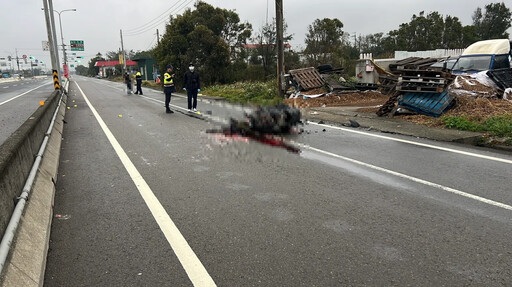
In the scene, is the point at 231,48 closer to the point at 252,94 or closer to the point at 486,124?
the point at 252,94

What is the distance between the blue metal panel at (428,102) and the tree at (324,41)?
52.7 ft

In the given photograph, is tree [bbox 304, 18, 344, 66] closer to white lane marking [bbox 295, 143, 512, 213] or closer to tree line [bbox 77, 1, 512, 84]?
tree line [bbox 77, 1, 512, 84]

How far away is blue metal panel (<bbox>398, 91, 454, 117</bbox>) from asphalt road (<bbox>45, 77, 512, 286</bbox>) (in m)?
3.45

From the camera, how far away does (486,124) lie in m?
8.88

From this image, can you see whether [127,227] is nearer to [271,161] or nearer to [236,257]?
[236,257]

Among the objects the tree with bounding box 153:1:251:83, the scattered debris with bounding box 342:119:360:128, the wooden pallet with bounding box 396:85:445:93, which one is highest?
→ the tree with bounding box 153:1:251:83

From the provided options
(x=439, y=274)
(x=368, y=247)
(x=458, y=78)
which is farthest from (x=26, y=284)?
(x=458, y=78)

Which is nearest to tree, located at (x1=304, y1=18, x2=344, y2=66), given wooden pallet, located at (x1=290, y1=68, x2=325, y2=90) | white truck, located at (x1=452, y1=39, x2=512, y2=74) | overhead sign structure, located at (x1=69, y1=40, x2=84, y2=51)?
wooden pallet, located at (x1=290, y1=68, x2=325, y2=90)

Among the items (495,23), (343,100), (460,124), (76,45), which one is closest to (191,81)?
(343,100)

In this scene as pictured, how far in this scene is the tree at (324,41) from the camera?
2710 centimetres

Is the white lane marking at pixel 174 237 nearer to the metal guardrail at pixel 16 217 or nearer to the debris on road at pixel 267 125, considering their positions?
the metal guardrail at pixel 16 217

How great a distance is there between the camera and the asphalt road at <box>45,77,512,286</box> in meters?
3.03

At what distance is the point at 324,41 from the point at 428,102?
2062 centimetres

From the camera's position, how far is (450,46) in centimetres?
4250
